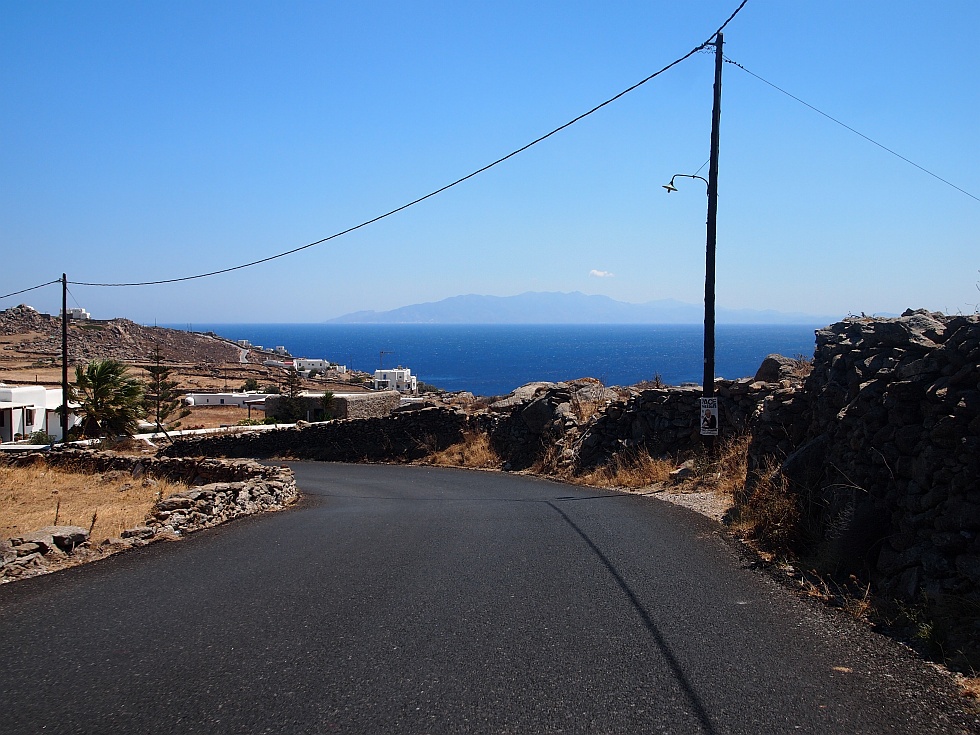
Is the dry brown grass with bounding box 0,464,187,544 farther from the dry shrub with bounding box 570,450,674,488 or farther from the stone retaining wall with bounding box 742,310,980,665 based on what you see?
the dry shrub with bounding box 570,450,674,488

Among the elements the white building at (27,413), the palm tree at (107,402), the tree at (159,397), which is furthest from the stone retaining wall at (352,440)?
the white building at (27,413)

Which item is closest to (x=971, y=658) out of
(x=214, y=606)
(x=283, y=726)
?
(x=283, y=726)

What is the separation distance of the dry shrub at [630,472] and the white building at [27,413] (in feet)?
102

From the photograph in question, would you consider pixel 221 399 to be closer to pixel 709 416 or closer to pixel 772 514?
pixel 709 416

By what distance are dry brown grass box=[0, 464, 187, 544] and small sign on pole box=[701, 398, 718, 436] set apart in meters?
10.1

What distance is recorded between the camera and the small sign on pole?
15417mm

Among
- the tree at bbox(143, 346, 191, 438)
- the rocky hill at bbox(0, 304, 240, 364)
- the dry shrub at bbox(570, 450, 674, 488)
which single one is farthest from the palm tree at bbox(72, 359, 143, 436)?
the rocky hill at bbox(0, 304, 240, 364)

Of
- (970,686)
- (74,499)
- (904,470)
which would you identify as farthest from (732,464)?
(74,499)

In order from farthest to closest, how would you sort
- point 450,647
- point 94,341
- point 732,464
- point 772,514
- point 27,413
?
point 94,341, point 27,413, point 732,464, point 772,514, point 450,647

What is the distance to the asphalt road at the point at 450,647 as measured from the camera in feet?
14.8

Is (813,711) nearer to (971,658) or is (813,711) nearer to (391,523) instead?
(971,658)

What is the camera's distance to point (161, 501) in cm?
1216

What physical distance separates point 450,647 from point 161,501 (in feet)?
26.6

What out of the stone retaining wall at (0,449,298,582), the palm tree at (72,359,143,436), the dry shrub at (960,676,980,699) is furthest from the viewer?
the palm tree at (72,359,143,436)
